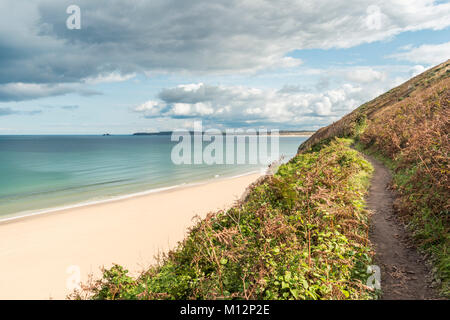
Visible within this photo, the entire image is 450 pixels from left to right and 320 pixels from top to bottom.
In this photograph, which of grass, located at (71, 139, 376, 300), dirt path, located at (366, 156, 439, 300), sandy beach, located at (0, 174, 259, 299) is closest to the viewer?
grass, located at (71, 139, 376, 300)

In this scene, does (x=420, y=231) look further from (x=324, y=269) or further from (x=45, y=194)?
(x=45, y=194)

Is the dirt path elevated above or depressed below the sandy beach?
above

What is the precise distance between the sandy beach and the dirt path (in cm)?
495

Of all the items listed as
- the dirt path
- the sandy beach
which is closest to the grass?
the dirt path

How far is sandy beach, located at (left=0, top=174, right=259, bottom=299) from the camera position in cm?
1249

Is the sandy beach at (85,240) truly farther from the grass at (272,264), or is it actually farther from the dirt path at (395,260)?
the dirt path at (395,260)

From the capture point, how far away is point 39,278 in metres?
12.5

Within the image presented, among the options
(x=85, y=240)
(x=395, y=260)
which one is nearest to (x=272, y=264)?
(x=395, y=260)

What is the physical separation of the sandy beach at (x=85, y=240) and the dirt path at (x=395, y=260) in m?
4.95

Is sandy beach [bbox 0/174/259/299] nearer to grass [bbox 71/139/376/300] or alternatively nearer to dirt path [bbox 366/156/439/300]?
grass [bbox 71/139/376/300]

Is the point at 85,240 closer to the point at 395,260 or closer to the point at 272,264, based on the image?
the point at 272,264

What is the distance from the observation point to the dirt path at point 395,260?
4891 mm
